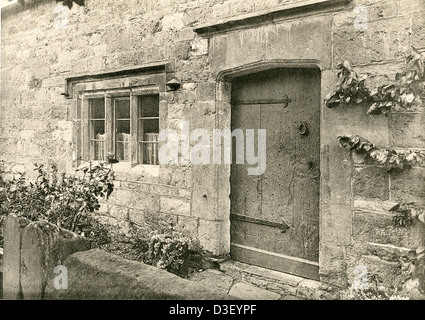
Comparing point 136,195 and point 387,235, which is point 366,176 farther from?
point 136,195

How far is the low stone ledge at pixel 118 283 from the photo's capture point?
2.05 metres

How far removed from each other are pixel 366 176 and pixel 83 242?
232cm

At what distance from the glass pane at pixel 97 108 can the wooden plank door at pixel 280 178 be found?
2.60 metres

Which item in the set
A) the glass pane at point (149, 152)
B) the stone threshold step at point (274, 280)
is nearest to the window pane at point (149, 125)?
the glass pane at point (149, 152)

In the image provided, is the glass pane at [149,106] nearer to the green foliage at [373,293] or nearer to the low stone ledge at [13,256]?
the low stone ledge at [13,256]

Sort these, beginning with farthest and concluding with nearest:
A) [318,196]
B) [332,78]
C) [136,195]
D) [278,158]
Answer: [136,195], [278,158], [318,196], [332,78]

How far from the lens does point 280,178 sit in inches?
154

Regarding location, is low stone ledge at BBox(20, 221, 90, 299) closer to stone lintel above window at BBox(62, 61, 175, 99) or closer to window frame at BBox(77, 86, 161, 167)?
window frame at BBox(77, 86, 161, 167)

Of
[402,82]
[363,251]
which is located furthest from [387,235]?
[402,82]

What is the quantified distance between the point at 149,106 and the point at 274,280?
111 inches

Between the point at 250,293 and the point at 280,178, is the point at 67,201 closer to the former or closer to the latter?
the point at 250,293

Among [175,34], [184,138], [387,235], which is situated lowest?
[387,235]

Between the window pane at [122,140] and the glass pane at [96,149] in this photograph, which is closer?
the window pane at [122,140]

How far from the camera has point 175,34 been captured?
455 centimetres
